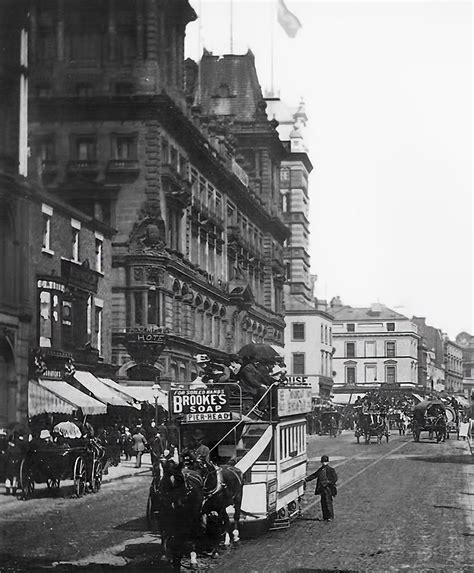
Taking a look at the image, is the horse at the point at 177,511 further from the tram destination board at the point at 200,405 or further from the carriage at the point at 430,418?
the carriage at the point at 430,418

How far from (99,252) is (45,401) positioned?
1094 cm

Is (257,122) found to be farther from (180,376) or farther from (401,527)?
(401,527)

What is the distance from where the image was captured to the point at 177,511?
44.8 ft

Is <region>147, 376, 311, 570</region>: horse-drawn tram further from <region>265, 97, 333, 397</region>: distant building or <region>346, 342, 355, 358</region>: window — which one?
<region>346, 342, 355, 358</region>: window

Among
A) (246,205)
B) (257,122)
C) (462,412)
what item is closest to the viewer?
(246,205)

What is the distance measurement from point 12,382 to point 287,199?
258 feet

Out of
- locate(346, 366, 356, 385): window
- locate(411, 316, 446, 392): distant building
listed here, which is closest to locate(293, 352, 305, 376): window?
locate(346, 366, 356, 385): window

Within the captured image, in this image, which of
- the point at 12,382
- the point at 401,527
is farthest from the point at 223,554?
the point at 12,382

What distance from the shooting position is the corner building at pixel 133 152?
146 ft

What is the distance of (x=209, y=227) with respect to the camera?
56.5 metres

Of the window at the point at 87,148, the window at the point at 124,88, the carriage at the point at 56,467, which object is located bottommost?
the carriage at the point at 56,467

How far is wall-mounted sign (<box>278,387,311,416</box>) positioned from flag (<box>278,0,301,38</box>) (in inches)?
292

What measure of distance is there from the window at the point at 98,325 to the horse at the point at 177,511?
90.0 ft

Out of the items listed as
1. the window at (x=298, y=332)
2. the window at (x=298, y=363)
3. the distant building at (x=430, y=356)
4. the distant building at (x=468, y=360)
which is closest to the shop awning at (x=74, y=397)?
the window at (x=298, y=363)
